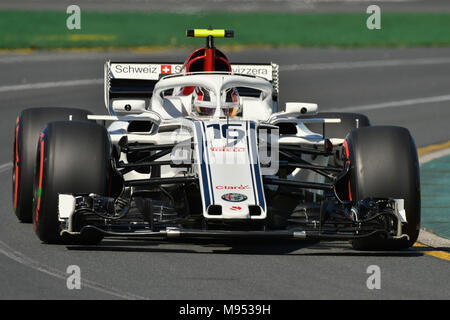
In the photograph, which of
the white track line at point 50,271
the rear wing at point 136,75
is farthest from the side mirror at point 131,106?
the rear wing at point 136,75

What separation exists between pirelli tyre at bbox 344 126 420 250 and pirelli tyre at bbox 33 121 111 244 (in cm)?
225

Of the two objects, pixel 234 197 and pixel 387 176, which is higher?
pixel 387 176

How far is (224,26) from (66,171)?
25.6 m

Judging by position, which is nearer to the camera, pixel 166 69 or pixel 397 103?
pixel 166 69

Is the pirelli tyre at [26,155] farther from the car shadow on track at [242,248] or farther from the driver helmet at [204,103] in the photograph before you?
the driver helmet at [204,103]

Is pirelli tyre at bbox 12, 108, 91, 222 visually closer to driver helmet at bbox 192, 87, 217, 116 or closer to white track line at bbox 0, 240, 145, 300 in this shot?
white track line at bbox 0, 240, 145, 300

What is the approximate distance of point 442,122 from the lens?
2047 cm

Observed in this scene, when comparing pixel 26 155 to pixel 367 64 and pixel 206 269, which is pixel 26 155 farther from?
pixel 367 64

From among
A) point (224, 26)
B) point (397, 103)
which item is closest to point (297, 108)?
point (397, 103)

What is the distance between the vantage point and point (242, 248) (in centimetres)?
1003

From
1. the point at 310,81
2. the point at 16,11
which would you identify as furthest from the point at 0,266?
the point at 16,11

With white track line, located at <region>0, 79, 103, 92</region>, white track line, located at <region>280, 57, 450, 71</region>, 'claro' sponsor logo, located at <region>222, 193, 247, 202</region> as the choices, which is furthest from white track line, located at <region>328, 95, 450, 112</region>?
'claro' sponsor logo, located at <region>222, 193, 247, 202</region>

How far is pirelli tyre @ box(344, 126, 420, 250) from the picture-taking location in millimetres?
9852
